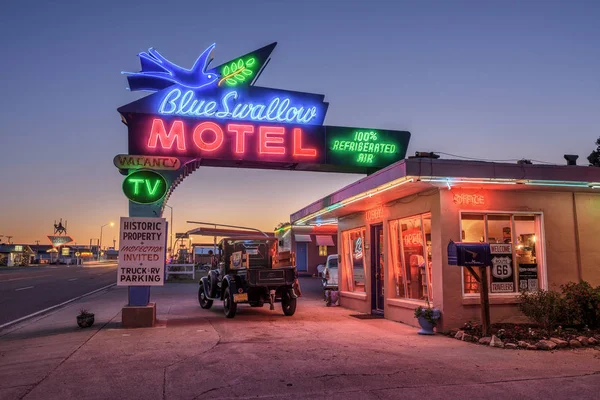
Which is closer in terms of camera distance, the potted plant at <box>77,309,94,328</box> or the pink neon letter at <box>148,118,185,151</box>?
the potted plant at <box>77,309,94,328</box>

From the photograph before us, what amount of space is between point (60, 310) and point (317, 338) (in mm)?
10610

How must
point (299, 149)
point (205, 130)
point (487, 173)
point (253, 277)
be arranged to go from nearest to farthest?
point (487, 173), point (253, 277), point (205, 130), point (299, 149)

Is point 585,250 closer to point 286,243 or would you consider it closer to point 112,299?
point 112,299

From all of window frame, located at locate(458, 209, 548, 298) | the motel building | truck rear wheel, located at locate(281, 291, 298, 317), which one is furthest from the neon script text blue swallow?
window frame, located at locate(458, 209, 548, 298)

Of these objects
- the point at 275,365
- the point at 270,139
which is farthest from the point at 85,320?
the point at 270,139

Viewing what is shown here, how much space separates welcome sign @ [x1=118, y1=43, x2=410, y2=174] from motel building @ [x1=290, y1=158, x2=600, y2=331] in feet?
9.04

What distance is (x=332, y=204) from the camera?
14711mm

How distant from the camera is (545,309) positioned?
997 centimetres

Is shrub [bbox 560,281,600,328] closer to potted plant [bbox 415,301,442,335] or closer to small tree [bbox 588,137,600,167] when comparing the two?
potted plant [bbox 415,301,442,335]

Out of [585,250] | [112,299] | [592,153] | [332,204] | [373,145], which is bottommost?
[112,299]

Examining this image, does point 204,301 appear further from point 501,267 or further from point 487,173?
point 487,173

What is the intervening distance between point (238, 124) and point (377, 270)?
6211 mm

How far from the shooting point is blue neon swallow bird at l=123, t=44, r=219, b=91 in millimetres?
14602

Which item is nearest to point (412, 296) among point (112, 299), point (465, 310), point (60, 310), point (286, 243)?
point (465, 310)
